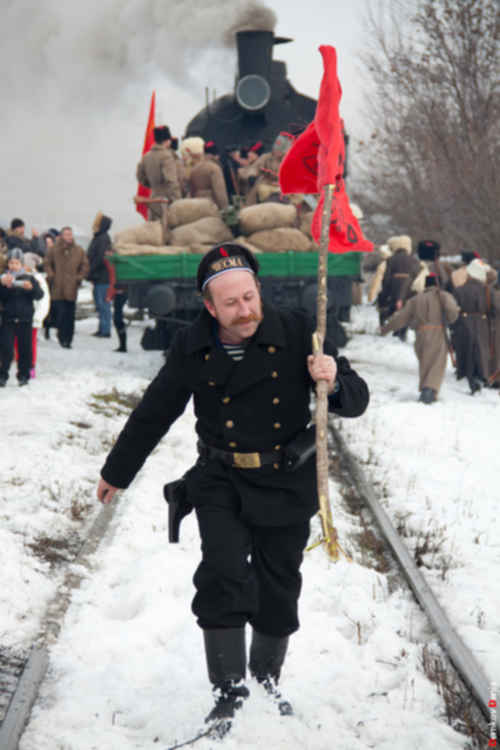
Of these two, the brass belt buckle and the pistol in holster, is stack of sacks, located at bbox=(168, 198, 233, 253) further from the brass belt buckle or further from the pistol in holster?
the brass belt buckle

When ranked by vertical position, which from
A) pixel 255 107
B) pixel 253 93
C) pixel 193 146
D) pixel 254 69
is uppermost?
pixel 254 69

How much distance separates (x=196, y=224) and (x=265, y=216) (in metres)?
1.02

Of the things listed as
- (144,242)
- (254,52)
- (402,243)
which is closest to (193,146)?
(144,242)

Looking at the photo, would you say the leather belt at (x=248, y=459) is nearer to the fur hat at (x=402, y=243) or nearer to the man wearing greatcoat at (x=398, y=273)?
the man wearing greatcoat at (x=398, y=273)

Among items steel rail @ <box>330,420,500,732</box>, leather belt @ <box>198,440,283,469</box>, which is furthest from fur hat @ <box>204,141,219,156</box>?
leather belt @ <box>198,440,283,469</box>

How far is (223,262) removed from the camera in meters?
3.11

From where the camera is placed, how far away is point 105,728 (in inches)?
124

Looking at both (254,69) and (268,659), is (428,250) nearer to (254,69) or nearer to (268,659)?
(254,69)

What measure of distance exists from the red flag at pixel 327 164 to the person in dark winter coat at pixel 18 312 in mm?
6462

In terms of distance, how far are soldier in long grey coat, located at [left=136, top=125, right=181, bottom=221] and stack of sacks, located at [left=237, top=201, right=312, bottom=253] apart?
143 centimetres

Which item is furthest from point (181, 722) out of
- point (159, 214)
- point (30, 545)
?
point (159, 214)

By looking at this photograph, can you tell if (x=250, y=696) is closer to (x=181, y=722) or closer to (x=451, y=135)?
(x=181, y=722)

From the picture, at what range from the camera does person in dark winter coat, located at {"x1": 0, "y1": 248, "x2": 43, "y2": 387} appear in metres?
9.84

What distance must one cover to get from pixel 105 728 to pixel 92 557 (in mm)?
1783
